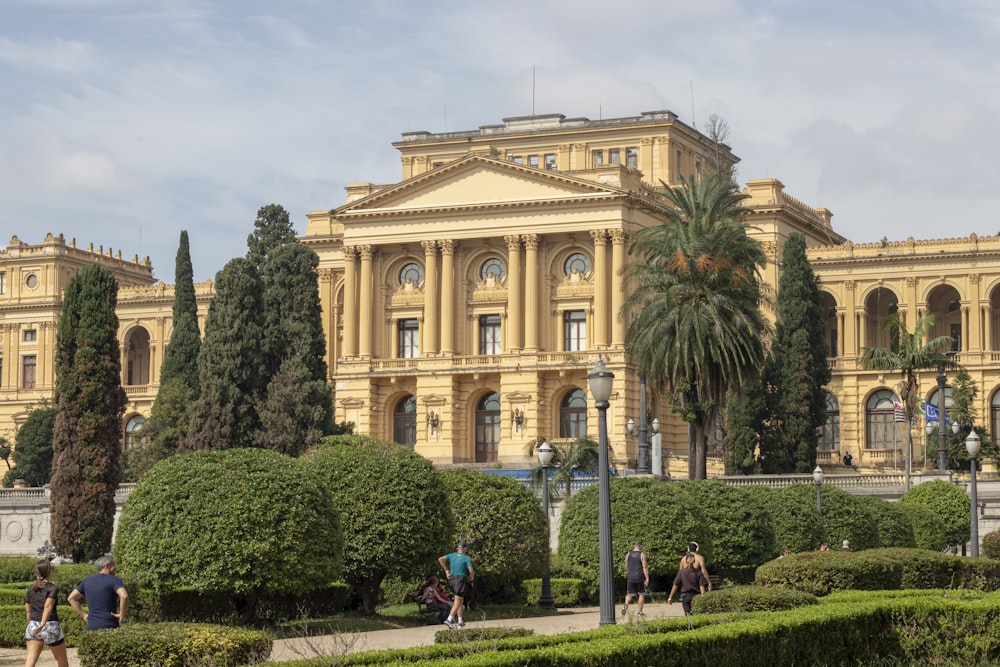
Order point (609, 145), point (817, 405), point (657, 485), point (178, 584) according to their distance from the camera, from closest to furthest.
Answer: point (178, 584) < point (657, 485) < point (817, 405) < point (609, 145)

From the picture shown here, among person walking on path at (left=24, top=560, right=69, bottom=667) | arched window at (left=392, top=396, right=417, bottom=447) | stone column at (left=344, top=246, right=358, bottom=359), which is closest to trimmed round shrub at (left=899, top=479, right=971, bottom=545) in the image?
person walking on path at (left=24, top=560, right=69, bottom=667)

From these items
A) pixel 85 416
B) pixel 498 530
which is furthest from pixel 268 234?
pixel 498 530

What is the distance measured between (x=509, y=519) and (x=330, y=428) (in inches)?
1246

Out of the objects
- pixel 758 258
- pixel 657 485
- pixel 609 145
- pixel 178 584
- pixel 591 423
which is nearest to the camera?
pixel 178 584

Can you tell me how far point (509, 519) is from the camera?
3553 cm

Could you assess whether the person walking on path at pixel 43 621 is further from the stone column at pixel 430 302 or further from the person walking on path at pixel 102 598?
the stone column at pixel 430 302

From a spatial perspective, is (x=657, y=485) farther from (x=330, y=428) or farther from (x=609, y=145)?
(x=609, y=145)

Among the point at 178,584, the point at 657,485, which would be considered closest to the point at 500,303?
the point at 657,485

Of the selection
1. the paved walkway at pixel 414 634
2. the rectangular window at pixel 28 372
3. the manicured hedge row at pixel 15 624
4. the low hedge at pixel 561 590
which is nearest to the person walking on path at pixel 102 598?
the paved walkway at pixel 414 634

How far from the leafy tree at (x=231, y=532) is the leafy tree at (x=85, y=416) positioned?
19.8 meters

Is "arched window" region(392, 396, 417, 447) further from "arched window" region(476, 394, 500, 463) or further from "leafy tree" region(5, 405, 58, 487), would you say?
"leafy tree" region(5, 405, 58, 487)

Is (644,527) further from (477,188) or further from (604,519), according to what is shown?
(477,188)

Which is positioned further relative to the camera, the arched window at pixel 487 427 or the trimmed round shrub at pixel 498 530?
the arched window at pixel 487 427

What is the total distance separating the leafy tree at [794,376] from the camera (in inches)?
2518
